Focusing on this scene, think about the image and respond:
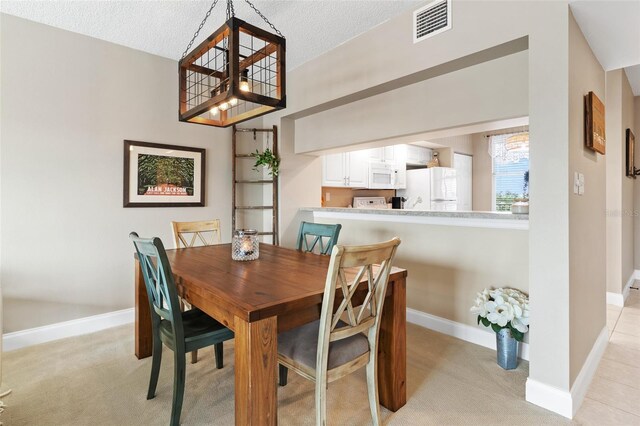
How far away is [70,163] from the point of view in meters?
2.79

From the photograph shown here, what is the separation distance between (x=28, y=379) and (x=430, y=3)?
363 cm

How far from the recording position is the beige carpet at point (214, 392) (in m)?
1.72

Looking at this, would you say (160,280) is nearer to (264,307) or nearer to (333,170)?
(264,307)

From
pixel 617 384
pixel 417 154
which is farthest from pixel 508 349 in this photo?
pixel 417 154

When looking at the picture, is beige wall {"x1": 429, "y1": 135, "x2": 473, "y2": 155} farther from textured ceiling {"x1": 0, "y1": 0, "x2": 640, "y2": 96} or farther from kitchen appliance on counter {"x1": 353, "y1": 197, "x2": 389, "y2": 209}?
textured ceiling {"x1": 0, "y1": 0, "x2": 640, "y2": 96}

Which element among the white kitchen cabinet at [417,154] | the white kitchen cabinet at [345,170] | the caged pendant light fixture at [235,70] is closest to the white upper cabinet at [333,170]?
the white kitchen cabinet at [345,170]

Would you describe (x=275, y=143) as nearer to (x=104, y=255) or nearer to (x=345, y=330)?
(x=104, y=255)

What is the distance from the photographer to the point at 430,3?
2.30 m

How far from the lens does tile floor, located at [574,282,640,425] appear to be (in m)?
1.73

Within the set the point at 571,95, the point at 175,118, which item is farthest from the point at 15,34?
the point at 571,95

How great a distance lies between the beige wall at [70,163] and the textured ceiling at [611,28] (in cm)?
330

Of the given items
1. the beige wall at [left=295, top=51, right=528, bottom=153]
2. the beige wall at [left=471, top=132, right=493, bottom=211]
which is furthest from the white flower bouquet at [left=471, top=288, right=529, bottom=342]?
the beige wall at [left=471, top=132, right=493, bottom=211]

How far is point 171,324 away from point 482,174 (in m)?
6.26

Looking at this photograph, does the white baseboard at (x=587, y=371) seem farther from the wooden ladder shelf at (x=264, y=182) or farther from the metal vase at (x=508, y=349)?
the wooden ladder shelf at (x=264, y=182)
